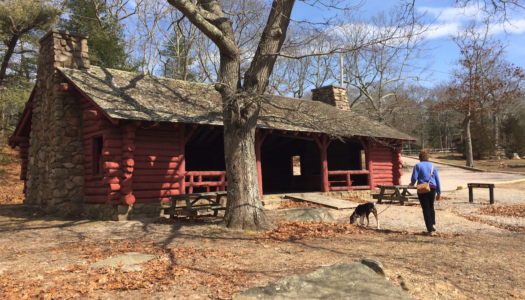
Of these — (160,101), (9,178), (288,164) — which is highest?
(160,101)

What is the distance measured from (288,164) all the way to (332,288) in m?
18.0

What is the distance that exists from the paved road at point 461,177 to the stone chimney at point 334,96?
747 cm

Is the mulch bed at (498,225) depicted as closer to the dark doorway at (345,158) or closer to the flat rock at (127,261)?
the flat rock at (127,261)

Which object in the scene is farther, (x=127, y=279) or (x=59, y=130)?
(x=59, y=130)

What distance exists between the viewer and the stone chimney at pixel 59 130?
12.4 meters

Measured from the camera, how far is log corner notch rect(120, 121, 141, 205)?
11.1 metres

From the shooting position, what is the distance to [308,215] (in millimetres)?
10719

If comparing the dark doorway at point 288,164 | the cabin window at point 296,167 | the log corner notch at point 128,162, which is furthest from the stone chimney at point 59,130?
the cabin window at point 296,167

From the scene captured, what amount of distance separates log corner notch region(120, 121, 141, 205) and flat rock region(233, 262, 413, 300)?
7691 millimetres

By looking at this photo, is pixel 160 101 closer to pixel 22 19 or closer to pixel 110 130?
pixel 110 130

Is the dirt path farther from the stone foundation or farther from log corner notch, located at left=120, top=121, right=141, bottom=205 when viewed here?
the stone foundation

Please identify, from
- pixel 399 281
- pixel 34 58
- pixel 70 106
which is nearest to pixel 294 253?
pixel 399 281

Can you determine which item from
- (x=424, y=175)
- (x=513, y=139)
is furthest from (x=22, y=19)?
(x=513, y=139)

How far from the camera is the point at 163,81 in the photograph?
15.0 m
